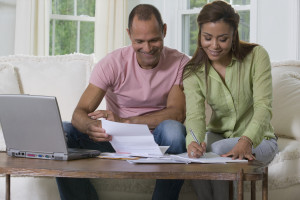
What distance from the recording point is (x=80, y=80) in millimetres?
2973

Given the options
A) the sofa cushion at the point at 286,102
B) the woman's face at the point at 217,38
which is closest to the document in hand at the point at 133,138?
the woman's face at the point at 217,38

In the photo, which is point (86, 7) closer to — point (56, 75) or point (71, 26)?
point (71, 26)

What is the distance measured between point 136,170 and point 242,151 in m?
0.48

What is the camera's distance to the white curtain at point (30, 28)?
4320 millimetres

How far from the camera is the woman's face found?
6.64 feet

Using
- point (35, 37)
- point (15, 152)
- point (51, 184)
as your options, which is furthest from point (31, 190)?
point (35, 37)

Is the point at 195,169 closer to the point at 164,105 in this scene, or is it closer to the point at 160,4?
the point at 164,105

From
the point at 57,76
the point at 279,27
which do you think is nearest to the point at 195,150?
the point at 57,76

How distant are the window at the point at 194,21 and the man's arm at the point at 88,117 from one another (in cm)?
254

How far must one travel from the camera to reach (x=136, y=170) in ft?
4.84

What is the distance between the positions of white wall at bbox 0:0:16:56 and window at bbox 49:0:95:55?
408 mm

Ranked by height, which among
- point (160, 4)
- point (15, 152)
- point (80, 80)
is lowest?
point (15, 152)

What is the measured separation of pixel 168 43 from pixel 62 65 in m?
2.01

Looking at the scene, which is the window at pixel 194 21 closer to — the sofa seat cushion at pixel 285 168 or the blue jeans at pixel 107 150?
the sofa seat cushion at pixel 285 168
